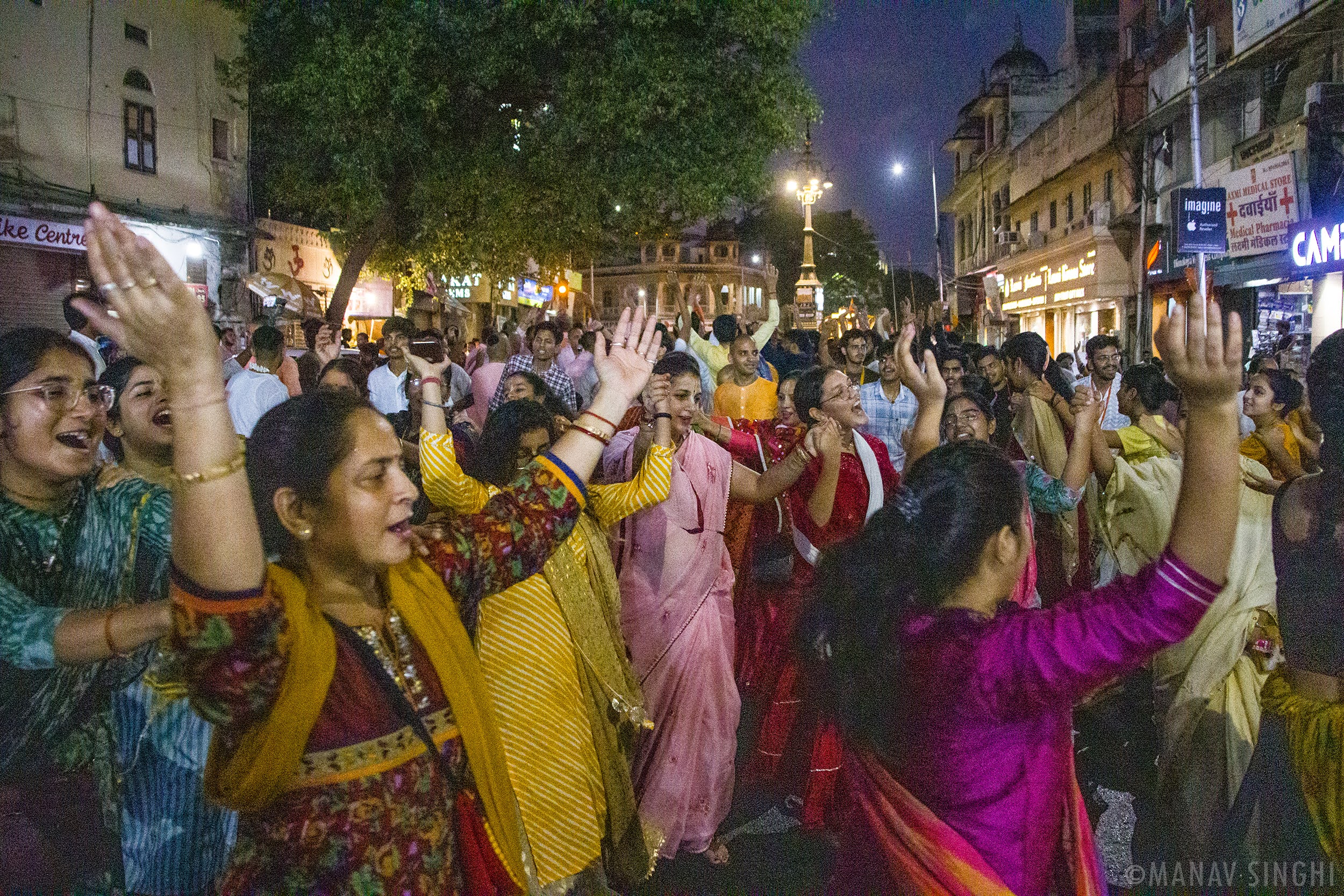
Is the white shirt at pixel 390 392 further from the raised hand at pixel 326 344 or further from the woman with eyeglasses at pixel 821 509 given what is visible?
the woman with eyeglasses at pixel 821 509

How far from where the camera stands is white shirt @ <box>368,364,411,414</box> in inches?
317

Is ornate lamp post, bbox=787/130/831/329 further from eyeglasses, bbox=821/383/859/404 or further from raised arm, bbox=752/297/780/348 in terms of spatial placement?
eyeglasses, bbox=821/383/859/404

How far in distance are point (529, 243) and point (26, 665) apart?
15.6 m


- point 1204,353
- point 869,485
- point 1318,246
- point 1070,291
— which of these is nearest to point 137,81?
point 869,485

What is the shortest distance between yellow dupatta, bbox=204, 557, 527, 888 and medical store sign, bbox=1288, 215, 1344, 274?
14297mm

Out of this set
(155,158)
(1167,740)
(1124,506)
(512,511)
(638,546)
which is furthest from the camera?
(155,158)

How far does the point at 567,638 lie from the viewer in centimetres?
337

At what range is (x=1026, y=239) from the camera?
1309 inches

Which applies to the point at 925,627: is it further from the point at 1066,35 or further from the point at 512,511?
the point at 1066,35

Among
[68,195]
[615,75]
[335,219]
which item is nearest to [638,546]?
[615,75]

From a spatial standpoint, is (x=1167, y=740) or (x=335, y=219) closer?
(x=1167, y=740)

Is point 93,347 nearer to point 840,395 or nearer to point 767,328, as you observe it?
point 767,328

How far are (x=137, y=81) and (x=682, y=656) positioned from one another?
65.8 ft

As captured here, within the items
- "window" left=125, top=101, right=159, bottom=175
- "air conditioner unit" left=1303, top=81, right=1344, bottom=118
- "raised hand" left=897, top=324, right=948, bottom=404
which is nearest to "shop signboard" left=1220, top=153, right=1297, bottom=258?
"air conditioner unit" left=1303, top=81, right=1344, bottom=118
